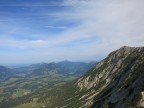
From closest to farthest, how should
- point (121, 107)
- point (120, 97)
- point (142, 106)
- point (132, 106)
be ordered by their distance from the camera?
point (142, 106)
point (132, 106)
point (121, 107)
point (120, 97)

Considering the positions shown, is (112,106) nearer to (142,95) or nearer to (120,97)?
(120,97)

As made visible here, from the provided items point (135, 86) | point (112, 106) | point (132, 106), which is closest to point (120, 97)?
point (112, 106)

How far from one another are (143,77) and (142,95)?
32.8 m

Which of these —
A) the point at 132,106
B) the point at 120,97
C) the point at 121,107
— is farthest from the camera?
the point at 120,97

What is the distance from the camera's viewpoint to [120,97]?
178250 millimetres

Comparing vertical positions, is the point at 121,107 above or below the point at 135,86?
below

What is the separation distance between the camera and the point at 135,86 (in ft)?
522

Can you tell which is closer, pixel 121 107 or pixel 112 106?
pixel 121 107

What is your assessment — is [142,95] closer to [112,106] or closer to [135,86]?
[135,86]

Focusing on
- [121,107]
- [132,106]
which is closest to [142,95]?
[132,106]

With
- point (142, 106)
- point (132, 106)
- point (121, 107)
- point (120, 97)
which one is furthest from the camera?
point (120, 97)

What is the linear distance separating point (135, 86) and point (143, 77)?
751cm

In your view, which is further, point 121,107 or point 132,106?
Answer: point 121,107

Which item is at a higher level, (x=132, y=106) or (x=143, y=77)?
(x=143, y=77)
